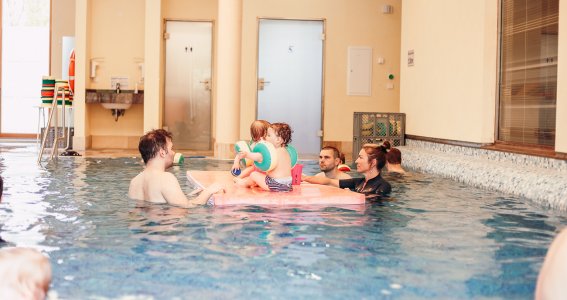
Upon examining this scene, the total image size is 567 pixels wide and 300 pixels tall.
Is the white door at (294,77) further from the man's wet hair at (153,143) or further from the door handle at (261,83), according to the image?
the man's wet hair at (153,143)

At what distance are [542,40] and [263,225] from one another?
15.5 feet

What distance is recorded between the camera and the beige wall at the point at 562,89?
797cm

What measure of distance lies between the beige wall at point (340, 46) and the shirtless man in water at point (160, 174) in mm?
8708

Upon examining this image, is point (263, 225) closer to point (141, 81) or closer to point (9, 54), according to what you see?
point (141, 81)

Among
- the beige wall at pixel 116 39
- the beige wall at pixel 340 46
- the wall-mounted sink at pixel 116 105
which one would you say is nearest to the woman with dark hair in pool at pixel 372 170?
the beige wall at pixel 340 46

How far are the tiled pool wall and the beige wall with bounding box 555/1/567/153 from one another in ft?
0.73

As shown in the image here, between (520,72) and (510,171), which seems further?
(520,72)

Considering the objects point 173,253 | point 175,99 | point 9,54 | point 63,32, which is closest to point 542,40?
point 173,253

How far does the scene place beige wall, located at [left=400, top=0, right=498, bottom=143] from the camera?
397 inches

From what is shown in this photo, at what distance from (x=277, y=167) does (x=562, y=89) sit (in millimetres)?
3146

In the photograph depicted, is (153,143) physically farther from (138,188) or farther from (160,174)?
(138,188)

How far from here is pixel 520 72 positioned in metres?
9.38

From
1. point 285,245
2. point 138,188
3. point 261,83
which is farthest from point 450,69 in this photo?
point 285,245

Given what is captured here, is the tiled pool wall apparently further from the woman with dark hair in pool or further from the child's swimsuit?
the child's swimsuit
